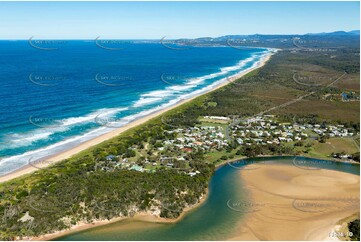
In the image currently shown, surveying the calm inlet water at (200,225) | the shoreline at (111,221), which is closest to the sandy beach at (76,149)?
the shoreline at (111,221)

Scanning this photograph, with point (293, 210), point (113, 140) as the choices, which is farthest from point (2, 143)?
point (293, 210)

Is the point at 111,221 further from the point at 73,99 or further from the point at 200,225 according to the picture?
the point at 73,99

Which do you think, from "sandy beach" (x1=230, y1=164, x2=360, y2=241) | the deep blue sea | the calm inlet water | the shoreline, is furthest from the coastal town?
the deep blue sea

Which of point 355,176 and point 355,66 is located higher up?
point 355,66

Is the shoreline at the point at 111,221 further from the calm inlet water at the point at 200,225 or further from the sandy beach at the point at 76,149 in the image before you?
the sandy beach at the point at 76,149

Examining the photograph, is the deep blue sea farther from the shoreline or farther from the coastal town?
the shoreline

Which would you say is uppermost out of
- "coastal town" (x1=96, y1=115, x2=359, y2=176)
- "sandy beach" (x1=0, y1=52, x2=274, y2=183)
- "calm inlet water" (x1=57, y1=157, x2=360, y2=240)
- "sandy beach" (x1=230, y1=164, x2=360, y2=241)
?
"coastal town" (x1=96, y1=115, x2=359, y2=176)

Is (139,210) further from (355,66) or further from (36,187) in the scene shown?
(355,66)
